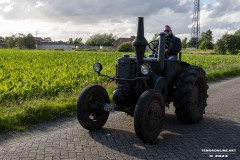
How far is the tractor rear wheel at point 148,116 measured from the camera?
17.1ft

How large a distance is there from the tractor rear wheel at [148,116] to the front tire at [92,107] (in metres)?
1.16

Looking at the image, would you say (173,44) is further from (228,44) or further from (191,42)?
(191,42)

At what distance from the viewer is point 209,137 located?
6.05 meters

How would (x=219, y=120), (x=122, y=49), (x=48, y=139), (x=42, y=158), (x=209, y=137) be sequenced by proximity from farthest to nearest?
(x=122, y=49) → (x=219, y=120) → (x=209, y=137) → (x=48, y=139) → (x=42, y=158)

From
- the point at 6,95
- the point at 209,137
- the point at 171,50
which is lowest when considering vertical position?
the point at 209,137

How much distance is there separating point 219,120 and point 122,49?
193ft

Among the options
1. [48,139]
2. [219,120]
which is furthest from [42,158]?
[219,120]

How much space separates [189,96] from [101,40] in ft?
389

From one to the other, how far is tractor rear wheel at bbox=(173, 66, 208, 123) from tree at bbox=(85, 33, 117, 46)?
11390cm

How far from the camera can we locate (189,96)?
6.60 meters

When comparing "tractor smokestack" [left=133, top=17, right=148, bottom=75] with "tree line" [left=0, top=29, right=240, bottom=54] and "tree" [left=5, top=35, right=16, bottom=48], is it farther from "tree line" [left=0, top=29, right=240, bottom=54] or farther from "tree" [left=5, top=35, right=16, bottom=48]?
"tree" [left=5, top=35, right=16, bottom=48]

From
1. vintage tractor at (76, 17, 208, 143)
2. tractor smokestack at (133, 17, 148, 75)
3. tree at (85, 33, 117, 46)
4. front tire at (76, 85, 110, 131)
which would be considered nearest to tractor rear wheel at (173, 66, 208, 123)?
vintage tractor at (76, 17, 208, 143)

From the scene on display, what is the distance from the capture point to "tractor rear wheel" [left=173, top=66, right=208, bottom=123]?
662cm

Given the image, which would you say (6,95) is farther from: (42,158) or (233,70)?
(233,70)
